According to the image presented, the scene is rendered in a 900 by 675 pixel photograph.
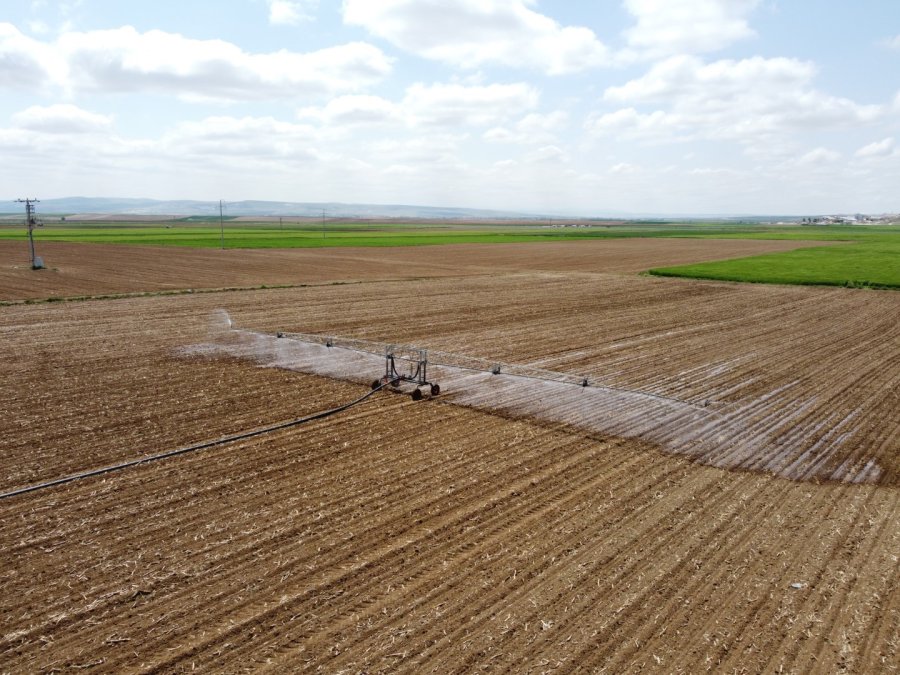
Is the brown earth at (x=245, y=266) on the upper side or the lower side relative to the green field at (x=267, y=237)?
lower

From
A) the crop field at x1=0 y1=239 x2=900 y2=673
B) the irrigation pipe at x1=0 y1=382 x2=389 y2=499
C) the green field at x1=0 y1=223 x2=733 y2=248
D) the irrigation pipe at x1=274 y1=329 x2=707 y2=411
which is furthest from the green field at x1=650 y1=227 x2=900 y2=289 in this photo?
the green field at x1=0 y1=223 x2=733 y2=248

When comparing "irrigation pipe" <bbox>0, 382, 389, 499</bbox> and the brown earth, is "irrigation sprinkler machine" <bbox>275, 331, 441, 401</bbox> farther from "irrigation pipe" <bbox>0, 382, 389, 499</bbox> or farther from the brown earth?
the brown earth

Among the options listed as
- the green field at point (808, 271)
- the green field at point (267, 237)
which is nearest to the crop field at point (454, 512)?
the green field at point (808, 271)

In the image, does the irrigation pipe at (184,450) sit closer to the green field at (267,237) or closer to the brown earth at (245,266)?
the brown earth at (245,266)

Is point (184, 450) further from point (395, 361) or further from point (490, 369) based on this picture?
point (490, 369)

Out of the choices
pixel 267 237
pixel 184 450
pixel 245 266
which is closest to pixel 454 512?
pixel 184 450

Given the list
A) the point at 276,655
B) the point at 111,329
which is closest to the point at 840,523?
the point at 276,655
